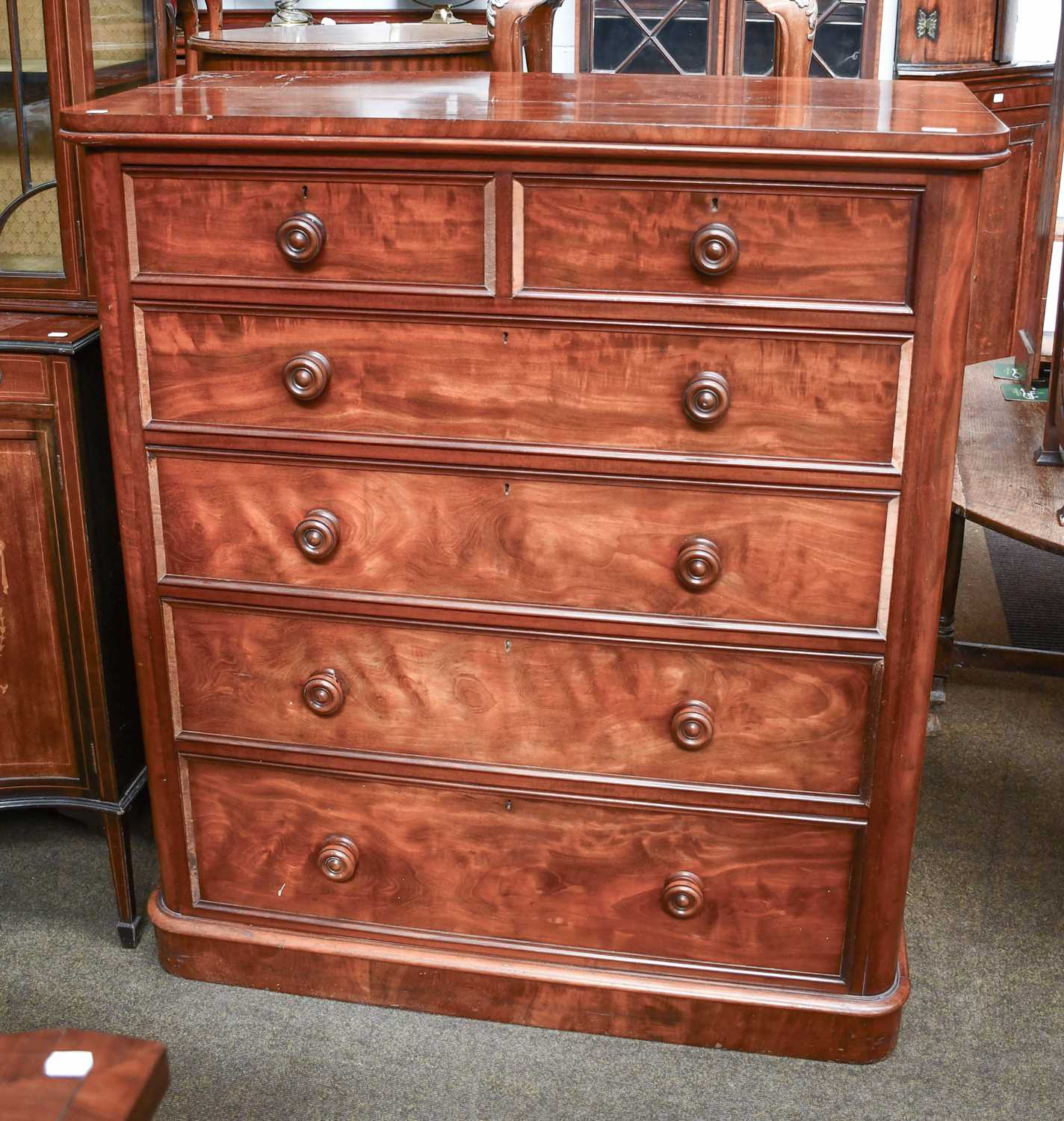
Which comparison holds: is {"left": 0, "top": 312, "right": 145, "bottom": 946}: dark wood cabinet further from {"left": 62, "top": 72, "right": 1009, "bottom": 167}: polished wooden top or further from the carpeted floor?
{"left": 62, "top": 72, "right": 1009, "bottom": 167}: polished wooden top

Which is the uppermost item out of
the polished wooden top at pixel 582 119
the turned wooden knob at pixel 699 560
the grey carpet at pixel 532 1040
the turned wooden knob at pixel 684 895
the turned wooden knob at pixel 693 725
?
the polished wooden top at pixel 582 119

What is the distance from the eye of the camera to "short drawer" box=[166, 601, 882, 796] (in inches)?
79.7

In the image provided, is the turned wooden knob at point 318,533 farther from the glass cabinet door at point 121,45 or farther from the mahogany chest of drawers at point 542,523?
the glass cabinet door at point 121,45

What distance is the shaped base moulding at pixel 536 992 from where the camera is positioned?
2188 millimetres

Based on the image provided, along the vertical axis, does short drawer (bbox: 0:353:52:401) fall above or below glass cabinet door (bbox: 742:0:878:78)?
below

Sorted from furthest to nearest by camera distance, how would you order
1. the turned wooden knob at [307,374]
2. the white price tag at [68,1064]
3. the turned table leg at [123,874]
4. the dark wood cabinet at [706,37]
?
the dark wood cabinet at [706,37] < the turned table leg at [123,874] < the turned wooden knob at [307,374] < the white price tag at [68,1064]

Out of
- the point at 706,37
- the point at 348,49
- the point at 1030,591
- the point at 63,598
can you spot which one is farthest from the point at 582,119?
the point at 706,37

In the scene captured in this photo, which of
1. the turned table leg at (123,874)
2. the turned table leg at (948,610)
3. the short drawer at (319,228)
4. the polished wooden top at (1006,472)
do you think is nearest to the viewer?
the short drawer at (319,228)

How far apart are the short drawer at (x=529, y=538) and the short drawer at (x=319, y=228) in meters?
0.29

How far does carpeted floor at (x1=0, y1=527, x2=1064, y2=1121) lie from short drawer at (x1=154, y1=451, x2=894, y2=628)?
2.58 feet

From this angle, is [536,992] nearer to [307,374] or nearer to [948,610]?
[307,374]

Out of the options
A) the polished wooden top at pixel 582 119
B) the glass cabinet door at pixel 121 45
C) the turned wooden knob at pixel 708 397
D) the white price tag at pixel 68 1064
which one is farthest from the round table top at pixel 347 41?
the white price tag at pixel 68 1064

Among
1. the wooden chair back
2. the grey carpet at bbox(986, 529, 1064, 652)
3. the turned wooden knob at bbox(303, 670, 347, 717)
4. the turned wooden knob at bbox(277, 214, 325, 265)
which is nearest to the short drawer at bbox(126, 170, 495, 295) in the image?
the turned wooden knob at bbox(277, 214, 325, 265)

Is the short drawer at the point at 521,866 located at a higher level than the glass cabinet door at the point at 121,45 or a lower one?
lower
